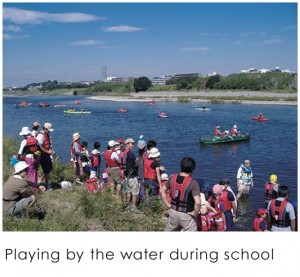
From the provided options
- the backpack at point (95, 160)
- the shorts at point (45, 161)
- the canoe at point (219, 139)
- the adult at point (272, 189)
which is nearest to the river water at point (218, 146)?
the canoe at point (219, 139)

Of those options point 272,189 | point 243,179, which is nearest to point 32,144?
point 272,189

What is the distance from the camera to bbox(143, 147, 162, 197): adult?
814 centimetres

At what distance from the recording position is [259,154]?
836 inches

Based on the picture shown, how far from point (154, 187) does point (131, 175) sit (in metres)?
0.75

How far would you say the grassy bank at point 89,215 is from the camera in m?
5.92

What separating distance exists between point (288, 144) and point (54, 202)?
19973 millimetres

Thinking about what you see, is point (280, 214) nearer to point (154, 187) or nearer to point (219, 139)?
point (154, 187)

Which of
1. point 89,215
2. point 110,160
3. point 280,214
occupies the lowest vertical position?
point 89,215

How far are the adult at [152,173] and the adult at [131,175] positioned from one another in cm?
29

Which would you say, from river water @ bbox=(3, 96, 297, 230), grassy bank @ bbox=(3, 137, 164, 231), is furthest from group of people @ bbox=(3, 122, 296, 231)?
river water @ bbox=(3, 96, 297, 230)

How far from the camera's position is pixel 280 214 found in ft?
21.0

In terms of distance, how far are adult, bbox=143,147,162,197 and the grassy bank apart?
468mm

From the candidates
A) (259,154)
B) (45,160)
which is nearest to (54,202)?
(45,160)

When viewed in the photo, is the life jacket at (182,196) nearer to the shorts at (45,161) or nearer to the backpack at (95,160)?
the shorts at (45,161)
